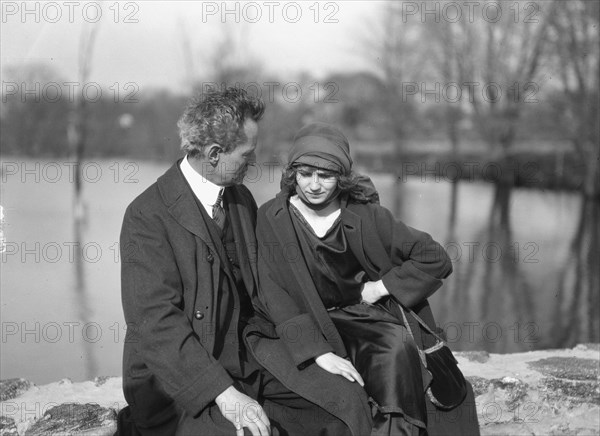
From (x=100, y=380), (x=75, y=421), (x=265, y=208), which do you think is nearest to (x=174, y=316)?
(x=265, y=208)

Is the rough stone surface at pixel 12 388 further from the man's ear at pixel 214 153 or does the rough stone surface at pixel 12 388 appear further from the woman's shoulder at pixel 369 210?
the woman's shoulder at pixel 369 210

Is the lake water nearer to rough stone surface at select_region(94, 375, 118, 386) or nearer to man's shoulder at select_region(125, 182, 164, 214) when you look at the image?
rough stone surface at select_region(94, 375, 118, 386)

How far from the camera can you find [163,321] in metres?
1.81

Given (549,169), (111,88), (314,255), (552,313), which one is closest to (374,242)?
(314,255)

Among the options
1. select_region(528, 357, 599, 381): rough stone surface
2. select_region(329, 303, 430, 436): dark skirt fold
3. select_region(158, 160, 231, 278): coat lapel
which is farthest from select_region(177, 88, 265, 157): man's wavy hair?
select_region(528, 357, 599, 381): rough stone surface

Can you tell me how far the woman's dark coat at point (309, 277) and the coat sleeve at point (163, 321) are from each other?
0.25 meters

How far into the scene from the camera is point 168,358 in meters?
1.80

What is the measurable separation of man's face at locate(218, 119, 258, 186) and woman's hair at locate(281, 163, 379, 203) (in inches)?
6.8

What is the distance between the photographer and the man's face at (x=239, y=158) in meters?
1.96

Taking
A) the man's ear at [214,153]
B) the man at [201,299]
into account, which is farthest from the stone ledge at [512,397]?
the man's ear at [214,153]

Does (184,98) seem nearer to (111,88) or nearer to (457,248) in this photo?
(111,88)

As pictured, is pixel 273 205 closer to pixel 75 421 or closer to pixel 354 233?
pixel 354 233

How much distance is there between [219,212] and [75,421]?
0.86 metres

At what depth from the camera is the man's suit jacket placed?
180cm
